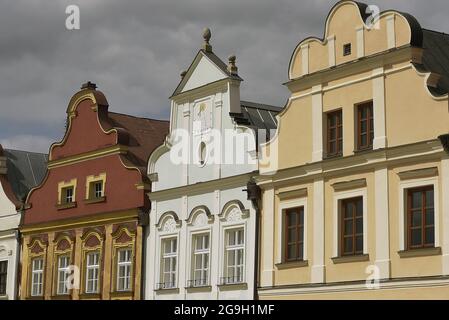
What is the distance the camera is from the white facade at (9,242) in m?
39.9

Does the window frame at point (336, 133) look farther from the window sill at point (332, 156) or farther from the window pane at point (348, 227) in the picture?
the window pane at point (348, 227)

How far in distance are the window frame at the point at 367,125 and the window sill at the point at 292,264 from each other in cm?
378

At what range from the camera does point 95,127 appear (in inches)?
1467

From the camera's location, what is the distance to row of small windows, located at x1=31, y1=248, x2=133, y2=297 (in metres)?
34.3

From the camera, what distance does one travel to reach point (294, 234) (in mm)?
28469

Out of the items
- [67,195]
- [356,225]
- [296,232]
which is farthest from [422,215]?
[67,195]

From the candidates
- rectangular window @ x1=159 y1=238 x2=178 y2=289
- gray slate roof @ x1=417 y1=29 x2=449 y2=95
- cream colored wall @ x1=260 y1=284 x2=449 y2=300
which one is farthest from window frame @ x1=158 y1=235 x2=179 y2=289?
gray slate roof @ x1=417 y1=29 x2=449 y2=95

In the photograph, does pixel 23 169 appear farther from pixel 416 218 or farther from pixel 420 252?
pixel 420 252

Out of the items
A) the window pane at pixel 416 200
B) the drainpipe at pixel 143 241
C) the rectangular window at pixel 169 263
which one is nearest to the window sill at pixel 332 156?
the window pane at pixel 416 200

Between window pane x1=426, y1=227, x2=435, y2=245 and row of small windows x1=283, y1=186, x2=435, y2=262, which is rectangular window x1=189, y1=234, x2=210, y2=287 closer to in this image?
row of small windows x1=283, y1=186, x2=435, y2=262

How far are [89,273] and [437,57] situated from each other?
16136 mm
